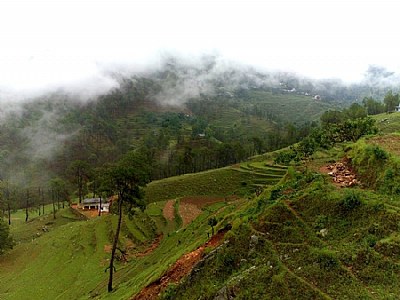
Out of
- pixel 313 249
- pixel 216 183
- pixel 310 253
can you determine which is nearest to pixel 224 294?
pixel 310 253

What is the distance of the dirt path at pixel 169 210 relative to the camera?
5696 centimetres

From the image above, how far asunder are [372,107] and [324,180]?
110 meters

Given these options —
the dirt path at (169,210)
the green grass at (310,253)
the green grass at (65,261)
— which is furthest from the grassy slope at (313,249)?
the dirt path at (169,210)

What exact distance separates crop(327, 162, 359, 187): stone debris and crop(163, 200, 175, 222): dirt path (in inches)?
1344

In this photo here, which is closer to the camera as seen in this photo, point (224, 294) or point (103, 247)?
point (224, 294)

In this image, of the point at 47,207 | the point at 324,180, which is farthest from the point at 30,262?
the point at 47,207

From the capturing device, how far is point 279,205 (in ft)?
66.1

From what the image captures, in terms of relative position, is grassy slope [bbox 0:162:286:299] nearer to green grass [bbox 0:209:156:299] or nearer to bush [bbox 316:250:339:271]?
green grass [bbox 0:209:156:299]

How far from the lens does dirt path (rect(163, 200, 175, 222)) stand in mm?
56956

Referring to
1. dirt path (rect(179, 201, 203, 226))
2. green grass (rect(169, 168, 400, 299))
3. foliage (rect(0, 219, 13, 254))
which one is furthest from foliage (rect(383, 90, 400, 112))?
foliage (rect(0, 219, 13, 254))

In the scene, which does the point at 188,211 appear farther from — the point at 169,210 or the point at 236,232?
the point at 236,232

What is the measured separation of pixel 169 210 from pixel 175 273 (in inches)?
1574

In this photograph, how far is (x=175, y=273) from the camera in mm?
20859

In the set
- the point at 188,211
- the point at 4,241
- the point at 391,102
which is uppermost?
the point at 391,102
